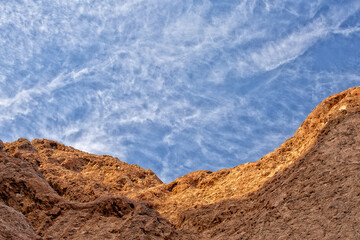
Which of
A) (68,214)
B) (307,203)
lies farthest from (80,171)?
(307,203)

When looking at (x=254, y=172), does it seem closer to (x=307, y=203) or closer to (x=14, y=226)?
(x=307, y=203)

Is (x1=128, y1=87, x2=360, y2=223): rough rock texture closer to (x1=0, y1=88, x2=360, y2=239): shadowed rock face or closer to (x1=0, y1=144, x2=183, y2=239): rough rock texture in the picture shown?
(x1=0, y1=88, x2=360, y2=239): shadowed rock face

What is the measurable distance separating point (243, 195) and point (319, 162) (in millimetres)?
3199

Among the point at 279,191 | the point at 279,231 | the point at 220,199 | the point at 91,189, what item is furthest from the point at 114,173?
the point at 279,231

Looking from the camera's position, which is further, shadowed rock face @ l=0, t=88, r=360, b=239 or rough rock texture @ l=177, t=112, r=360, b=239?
shadowed rock face @ l=0, t=88, r=360, b=239

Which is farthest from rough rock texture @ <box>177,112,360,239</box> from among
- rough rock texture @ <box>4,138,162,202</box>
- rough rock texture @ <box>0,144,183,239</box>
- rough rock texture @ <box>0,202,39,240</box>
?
rough rock texture @ <box>4,138,162,202</box>

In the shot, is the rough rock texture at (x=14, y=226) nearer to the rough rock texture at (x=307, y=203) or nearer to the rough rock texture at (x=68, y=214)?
the rough rock texture at (x=68, y=214)

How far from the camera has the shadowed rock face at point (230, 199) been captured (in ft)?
35.7

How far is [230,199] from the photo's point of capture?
1504cm

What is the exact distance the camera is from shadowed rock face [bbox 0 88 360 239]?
10.9 meters

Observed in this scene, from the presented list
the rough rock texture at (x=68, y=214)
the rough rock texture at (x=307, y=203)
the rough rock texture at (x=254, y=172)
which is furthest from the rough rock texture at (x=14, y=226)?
the rough rock texture at (x=254, y=172)

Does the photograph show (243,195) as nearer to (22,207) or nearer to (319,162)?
(319,162)

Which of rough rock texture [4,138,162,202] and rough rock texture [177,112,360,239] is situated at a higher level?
rough rock texture [4,138,162,202]

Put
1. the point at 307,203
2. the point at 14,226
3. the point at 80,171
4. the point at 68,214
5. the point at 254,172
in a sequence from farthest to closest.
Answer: the point at 80,171, the point at 254,172, the point at 68,214, the point at 14,226, the point at 307,203
